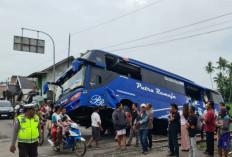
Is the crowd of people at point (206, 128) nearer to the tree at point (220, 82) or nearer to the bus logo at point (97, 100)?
the bus logo at point (97, 100)

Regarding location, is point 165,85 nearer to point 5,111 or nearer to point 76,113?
point 76,113

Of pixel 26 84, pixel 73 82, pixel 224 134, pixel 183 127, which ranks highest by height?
pixel 26 84

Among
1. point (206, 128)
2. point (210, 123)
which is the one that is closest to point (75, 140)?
point (206, 128)

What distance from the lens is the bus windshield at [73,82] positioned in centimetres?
1098

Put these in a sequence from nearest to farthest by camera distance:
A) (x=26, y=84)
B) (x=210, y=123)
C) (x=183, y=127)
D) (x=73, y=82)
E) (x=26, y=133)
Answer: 1. (x=26, y=133)
2. (x=210, y=123)
3. (x=183, y=127)
4. (x=73, y=82)
5. (x=26, y=84)

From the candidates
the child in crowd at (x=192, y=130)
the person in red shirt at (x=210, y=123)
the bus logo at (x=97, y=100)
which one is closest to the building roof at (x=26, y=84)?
the bus logo at (x=97, y=100)

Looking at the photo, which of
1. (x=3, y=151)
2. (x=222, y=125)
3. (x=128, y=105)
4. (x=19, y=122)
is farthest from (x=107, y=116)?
(x=19, y=122)

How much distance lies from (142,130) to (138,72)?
5062 millimetres

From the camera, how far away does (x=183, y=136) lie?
29.4 ft

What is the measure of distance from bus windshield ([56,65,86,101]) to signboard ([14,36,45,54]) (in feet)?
38.1

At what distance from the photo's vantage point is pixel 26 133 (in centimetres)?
531

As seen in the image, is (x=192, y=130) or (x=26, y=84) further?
(x=26, y=84)

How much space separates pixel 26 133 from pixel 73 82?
6196 millimetres

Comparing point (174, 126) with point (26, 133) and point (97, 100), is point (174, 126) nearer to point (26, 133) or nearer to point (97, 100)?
point (97, 100)
